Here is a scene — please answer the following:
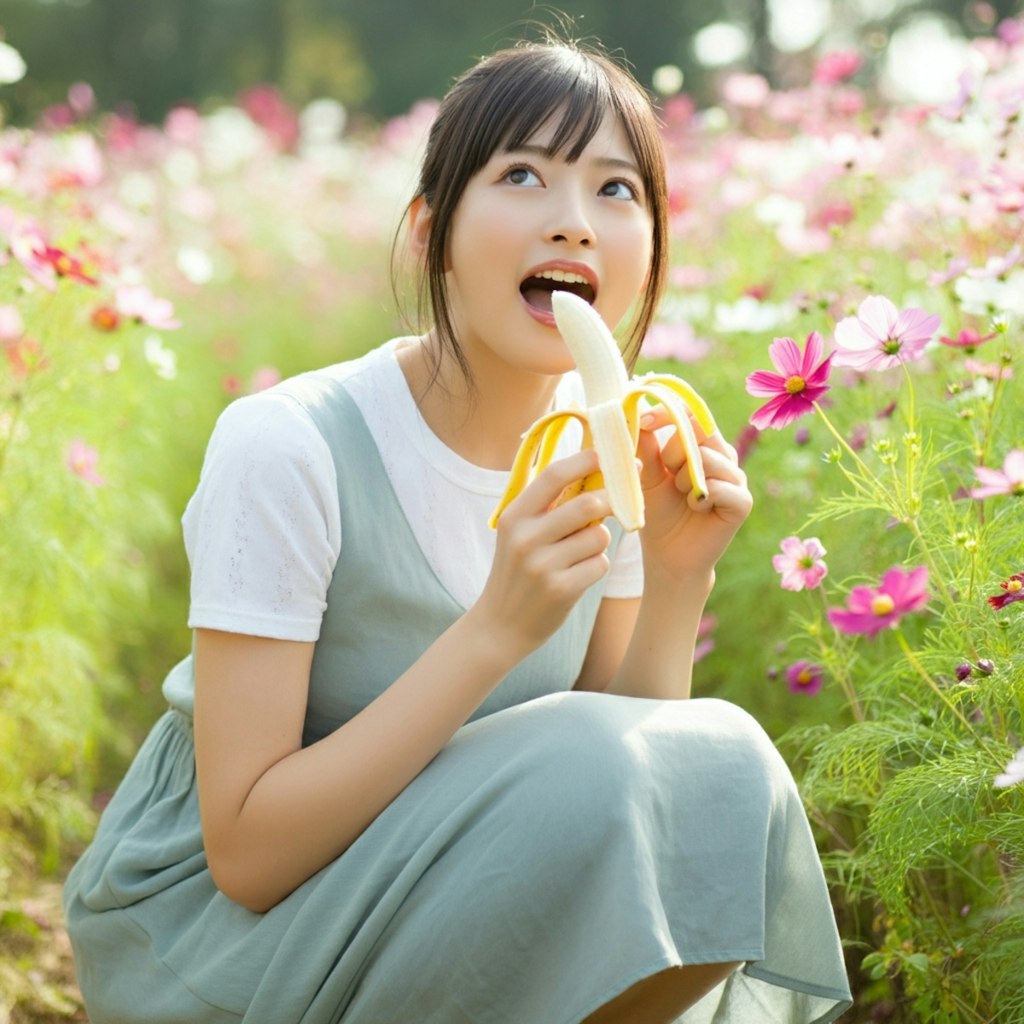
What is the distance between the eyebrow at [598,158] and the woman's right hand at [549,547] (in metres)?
0.36

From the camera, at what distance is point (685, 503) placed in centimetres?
138

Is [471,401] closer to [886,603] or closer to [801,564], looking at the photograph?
[801,564]

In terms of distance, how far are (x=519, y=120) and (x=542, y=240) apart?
127mm

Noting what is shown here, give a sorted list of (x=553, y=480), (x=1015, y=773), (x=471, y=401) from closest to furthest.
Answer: (x=1015, y=773), (x=553, y=480), (x=471, y=401)

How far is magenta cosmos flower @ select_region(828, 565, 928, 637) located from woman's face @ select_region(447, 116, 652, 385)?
1.24 feet

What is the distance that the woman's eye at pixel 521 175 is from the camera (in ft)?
4.34

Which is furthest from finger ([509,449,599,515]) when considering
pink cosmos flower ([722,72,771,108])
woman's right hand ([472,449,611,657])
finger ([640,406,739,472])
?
pink cosmos flower ([722,72,771,108])

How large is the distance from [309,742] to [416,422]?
36 centimetres

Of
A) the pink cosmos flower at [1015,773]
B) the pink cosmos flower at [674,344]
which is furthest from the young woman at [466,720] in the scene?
the pink cosmos flower at [674,344]

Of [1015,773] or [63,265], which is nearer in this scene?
[1015,773]

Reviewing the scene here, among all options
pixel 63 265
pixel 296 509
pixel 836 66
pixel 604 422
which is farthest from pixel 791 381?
pixel 836 66

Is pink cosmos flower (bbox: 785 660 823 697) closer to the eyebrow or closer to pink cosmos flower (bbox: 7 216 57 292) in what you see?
the eyebrow

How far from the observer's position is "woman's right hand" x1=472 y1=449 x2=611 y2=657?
1.12 meters

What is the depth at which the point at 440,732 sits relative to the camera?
3.99 ft
